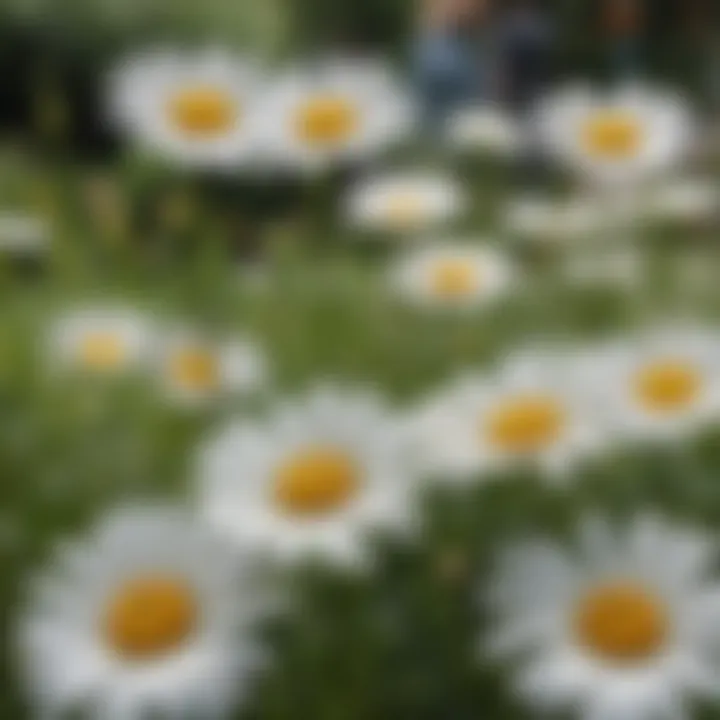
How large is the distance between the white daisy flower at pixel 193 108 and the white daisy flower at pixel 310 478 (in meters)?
0.08

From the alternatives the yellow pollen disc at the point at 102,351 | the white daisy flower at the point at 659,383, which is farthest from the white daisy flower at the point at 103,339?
the white daisy flower at the point at 659,383

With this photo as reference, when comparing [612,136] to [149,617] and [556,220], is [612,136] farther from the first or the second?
[149,617]

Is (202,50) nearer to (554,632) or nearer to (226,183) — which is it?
(226,183)

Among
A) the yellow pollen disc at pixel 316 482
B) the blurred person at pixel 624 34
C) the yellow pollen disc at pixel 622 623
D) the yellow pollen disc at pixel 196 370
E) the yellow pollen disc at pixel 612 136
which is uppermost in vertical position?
the blurred person at pixel 624 34

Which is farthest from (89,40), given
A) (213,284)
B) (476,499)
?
(476,499)

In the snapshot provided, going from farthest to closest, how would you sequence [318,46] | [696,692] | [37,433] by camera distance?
[318,46] → [37,433] → [696,692]

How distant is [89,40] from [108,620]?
320mm

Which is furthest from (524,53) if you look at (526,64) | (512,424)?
(512,424)

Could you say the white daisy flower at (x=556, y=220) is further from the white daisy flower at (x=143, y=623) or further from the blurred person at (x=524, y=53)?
the white daisy flower at (x=143, y=623)

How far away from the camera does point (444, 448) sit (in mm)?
323

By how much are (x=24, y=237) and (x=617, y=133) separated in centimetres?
17

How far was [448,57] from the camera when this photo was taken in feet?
1.72

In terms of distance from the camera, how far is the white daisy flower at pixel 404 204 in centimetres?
45

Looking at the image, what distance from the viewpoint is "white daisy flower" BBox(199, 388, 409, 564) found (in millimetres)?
299
